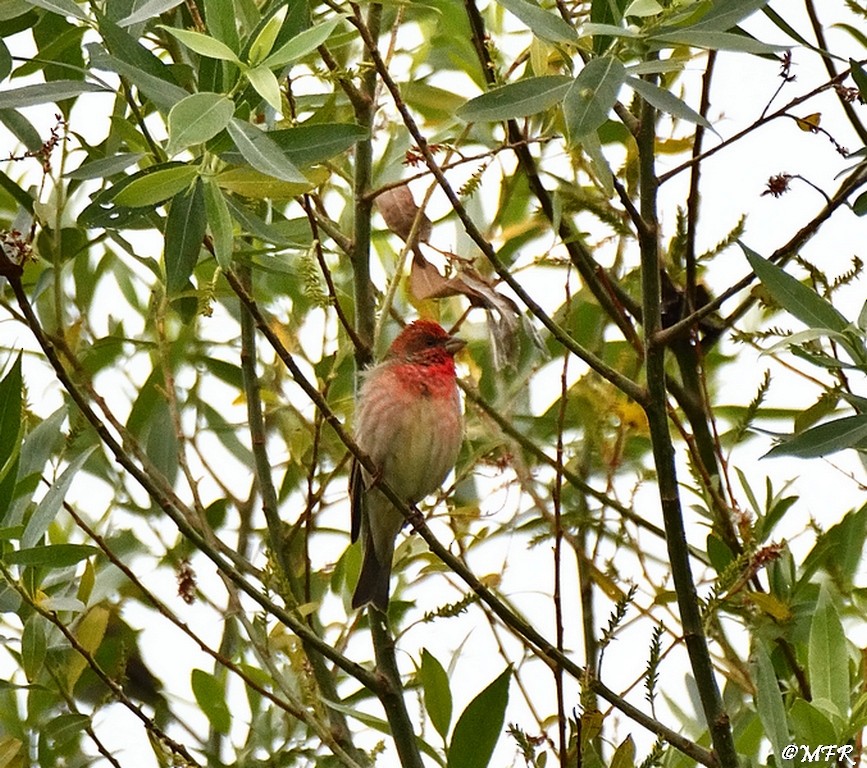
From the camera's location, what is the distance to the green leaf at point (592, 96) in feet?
8.15

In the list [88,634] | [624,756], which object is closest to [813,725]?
[624,756]

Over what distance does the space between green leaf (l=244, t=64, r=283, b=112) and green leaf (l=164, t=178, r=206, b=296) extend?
33cm

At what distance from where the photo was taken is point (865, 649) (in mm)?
3611

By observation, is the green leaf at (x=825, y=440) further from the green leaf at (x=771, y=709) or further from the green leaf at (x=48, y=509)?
the green leaf at (x=48, y=509)

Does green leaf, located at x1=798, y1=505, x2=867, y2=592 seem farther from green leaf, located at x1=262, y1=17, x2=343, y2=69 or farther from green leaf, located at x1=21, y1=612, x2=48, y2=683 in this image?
green leaf, located at x1=262, y1=17, x2=343, y2=69

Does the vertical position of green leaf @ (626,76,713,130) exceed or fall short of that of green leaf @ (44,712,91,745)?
it exceeds it

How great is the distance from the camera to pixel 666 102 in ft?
8.40

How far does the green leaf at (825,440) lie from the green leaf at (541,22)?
0.87 m

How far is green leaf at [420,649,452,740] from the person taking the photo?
3.62m

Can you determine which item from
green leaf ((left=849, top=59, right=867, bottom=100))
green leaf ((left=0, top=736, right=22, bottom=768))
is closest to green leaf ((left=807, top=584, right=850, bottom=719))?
green leaf ((left=849, top=59, right=867, bottom=100))

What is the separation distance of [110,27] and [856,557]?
253cm

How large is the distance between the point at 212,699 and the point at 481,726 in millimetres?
1075

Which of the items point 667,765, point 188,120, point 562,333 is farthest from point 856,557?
point 188,120

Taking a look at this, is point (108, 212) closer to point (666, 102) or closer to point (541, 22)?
point (541, 22)
